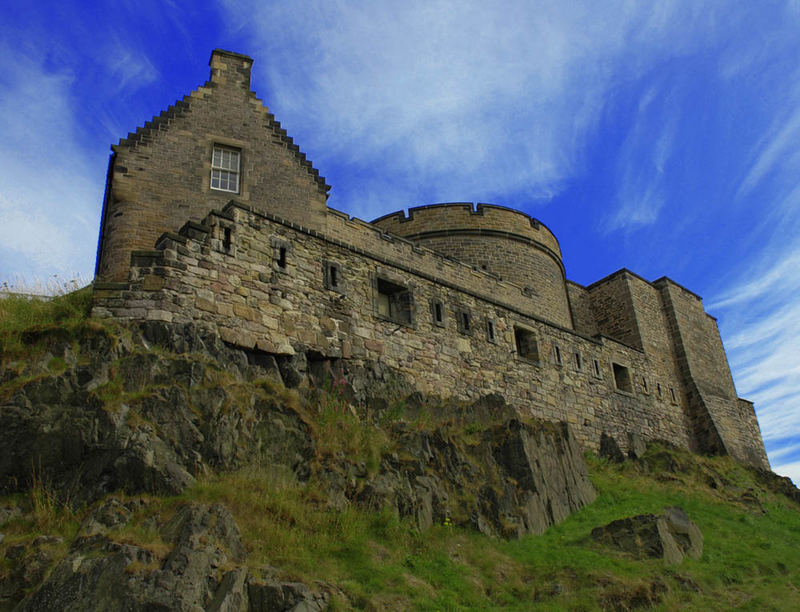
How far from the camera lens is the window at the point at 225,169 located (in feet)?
50.4

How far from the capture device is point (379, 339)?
15.3 m

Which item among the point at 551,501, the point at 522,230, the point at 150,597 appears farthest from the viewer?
the point at 522,230

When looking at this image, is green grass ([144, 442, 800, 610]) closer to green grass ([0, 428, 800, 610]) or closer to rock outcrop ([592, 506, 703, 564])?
green grass ([0, 428, 800, 610])

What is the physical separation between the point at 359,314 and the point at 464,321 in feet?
11.6

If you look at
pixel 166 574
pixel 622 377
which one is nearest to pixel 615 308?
pixel 622 377

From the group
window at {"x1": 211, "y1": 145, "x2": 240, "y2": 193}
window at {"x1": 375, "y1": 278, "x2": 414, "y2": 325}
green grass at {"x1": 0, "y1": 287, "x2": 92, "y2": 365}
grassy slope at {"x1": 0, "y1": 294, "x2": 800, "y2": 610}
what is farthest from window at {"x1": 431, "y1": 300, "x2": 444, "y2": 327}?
green grass at {"x1": 0, "y1": 287, "x2": 92, "y2": 365}

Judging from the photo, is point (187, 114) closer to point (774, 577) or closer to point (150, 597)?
point (150, 597)

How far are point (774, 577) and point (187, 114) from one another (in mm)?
14514

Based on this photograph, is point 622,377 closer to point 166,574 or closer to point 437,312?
point 437,312

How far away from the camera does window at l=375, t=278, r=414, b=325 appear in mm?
16453

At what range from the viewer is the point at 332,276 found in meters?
15.2

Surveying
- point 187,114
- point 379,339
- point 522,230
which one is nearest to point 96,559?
point 379,339

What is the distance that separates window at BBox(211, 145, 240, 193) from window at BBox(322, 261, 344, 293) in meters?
2.60

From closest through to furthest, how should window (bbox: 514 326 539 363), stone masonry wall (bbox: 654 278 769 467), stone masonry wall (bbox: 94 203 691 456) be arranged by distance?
1. stone masonry wall (bbox: 94 203 691 456)
2. window (bbox: 514 326 539 363)
3. stone masonry wall (bbox: 654 278 769 467)
